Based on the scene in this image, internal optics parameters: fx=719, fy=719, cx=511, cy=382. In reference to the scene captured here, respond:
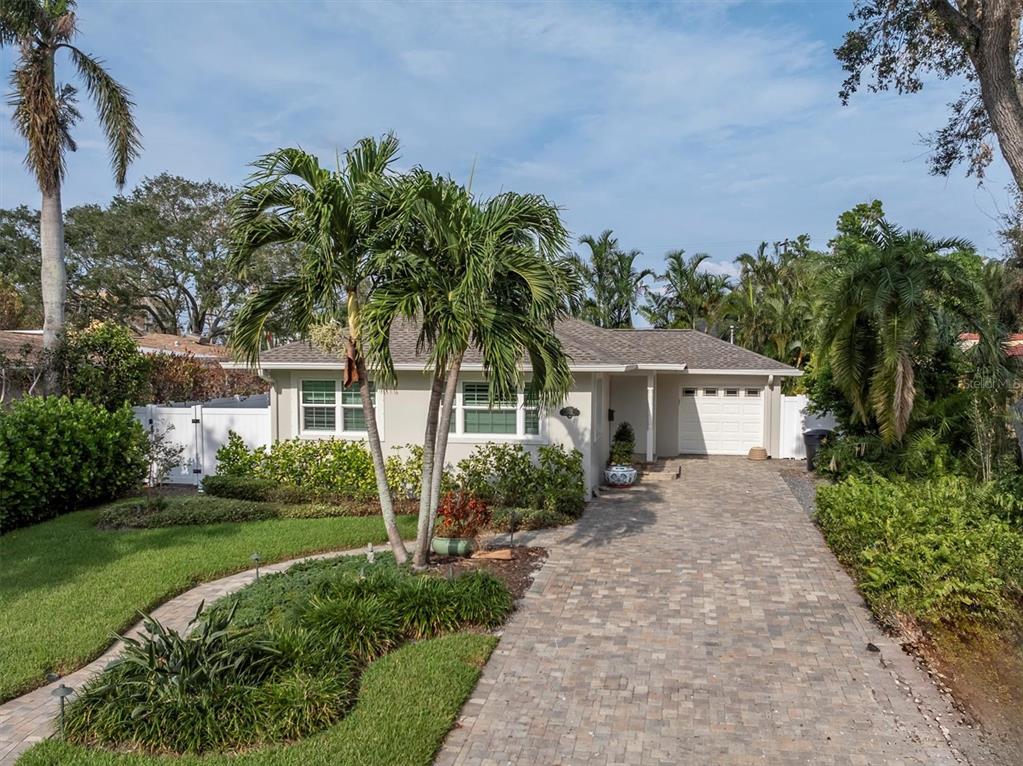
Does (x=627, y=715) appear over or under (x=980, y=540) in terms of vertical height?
under

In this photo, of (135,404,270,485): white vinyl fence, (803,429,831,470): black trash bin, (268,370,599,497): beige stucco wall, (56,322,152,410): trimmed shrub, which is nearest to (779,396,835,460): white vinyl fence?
(803,429,831,470): black trash bin

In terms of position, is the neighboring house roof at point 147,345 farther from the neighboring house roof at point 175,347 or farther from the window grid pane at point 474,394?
the window grid pane at point 474,394

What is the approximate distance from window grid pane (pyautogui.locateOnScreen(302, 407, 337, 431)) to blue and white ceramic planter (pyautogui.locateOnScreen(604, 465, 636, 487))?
598 cm

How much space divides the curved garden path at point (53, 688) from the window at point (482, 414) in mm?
5163

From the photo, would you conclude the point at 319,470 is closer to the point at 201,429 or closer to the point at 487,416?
the point at 201,429

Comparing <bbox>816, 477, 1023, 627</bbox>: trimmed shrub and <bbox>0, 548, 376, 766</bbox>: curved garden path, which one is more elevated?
<bbox>816, 477, 1023, 627</bbox>: trimmed shrub

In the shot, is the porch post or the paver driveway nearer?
the paver driveway

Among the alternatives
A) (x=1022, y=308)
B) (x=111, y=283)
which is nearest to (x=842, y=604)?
(x=1022, y=308)

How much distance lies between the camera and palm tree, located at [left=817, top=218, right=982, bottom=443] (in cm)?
1233

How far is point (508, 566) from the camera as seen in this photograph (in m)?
9.46

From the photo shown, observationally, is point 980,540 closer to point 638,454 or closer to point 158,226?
point 638,454

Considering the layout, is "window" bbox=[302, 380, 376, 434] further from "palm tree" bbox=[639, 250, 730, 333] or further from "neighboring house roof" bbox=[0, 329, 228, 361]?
"palm tree" bbox=[639, 250, 730, 333]

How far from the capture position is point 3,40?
1449 centimetres

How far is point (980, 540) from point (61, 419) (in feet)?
44.6
